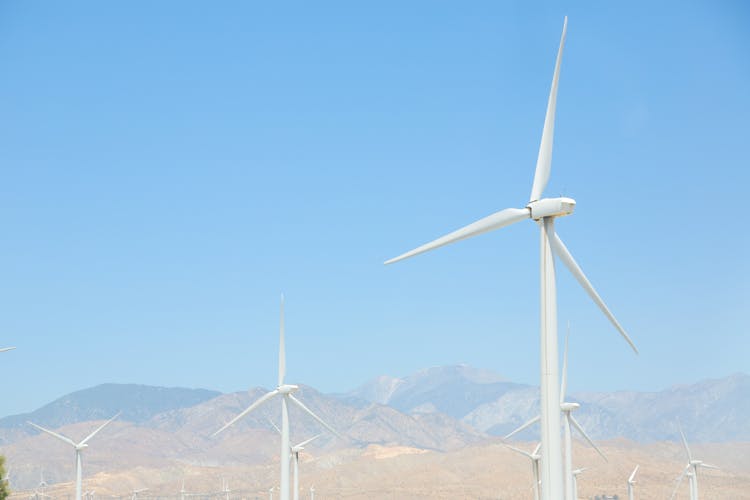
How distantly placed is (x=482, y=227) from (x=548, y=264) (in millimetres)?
5425

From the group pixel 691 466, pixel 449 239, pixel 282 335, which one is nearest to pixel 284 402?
pixel 282 335

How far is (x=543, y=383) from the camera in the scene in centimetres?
4028

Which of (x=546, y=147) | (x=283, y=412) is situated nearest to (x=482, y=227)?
(x=546, y=147)

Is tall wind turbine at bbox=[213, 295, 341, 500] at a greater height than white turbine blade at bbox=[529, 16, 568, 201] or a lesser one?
lesser

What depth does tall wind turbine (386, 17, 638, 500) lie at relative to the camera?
40.4 m

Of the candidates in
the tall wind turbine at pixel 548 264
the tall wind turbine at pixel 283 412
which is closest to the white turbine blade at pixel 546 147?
the tall wind turbine at pixel 548 264

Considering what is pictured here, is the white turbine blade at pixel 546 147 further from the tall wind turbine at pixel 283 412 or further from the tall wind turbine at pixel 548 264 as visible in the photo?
the tall wind turbine at pixel 283 412

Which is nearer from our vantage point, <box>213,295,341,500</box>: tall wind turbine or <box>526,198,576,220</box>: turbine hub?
<box>526,198,576,220</box>: turbine hub

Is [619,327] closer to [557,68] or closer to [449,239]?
[449,239]

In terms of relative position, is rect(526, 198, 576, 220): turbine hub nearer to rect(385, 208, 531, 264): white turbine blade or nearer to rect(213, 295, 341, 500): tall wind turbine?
rect(385, 208, 531, 264): white turbine blade

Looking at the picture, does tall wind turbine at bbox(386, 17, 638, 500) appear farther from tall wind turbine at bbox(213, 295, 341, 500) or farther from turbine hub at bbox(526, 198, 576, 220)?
tall wind turbine at bbox(213, 295, 341, 500)

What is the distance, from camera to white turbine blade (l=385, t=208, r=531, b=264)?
45.0 m

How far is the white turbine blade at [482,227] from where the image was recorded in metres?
45.0

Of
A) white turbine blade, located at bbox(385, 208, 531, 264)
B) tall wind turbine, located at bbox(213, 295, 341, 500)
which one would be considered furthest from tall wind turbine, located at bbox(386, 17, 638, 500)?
tall wind turbine, located at bbox(213, 295, 341, 500)
